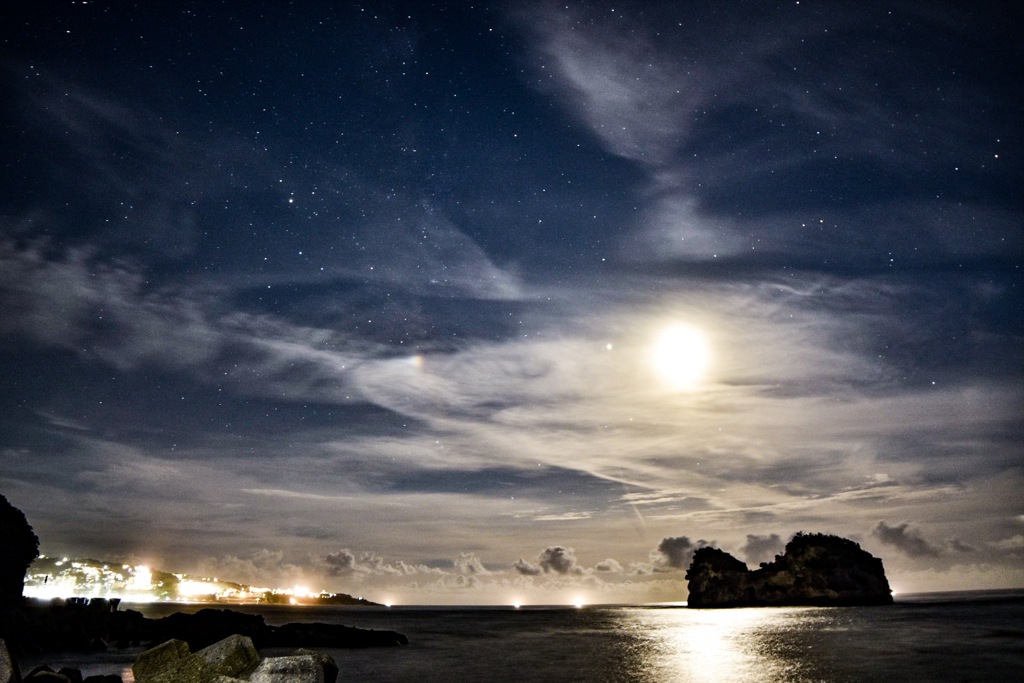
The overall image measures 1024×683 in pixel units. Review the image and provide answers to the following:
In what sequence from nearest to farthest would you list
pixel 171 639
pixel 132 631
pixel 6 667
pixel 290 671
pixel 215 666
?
1. pixel 290 671
2. pixel 6 667
3. pixel 215 666
4. pixel 171 639
5. pixel 132 631

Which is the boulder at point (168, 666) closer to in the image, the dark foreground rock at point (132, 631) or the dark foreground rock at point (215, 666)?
the dark foreground rock at point (215, 666)

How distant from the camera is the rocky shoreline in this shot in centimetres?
2031

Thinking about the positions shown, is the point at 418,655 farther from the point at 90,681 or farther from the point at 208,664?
the point at 208,664

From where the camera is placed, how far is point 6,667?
66.5 feet

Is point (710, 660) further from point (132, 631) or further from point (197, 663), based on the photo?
point (132, 631)

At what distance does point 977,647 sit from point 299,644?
231 ft

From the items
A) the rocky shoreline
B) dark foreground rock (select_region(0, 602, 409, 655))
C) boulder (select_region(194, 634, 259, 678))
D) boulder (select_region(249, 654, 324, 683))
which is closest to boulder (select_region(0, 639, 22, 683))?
the rocky shoreline

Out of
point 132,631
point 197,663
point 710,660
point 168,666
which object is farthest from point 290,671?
point 132,631

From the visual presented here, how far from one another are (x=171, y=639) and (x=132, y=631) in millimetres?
49027

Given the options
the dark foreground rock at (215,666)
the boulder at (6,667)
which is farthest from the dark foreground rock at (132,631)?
the dark foreground rock at (215,666)

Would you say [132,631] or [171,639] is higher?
[171,639]

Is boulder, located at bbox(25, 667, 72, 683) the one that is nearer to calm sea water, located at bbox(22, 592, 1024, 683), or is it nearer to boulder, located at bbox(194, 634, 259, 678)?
boulder, located at bbox(194, 634, 259, 678)

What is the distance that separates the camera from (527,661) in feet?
185

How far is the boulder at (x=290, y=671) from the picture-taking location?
766 inches
